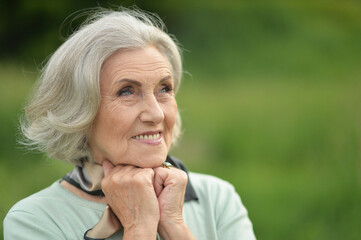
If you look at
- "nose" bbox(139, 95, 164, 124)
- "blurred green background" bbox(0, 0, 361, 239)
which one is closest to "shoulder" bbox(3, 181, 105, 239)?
"nose" bbox(139, 95, 164, 124)

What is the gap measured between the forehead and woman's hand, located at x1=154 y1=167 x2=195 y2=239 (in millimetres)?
505

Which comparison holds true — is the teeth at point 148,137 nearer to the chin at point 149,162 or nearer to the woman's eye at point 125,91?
the chin at point 149,162

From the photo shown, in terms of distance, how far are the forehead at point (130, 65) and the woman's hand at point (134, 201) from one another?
1.61ft

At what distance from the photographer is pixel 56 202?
229 centimetres

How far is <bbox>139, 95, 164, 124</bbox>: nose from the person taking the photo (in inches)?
87.7

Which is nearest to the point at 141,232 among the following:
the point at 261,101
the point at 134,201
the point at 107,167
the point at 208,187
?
the point at 134,201

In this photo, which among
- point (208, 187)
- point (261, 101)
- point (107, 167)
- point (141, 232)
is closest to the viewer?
point (141, 232)

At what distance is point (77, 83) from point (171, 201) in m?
0.75

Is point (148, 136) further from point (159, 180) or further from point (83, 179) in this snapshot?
point (83, 179)

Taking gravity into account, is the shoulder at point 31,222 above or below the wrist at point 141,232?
below

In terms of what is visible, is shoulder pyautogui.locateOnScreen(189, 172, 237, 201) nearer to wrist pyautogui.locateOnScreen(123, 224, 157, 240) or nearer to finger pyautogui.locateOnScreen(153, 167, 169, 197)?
finger pyautogui.locateOnScreen(153, 167, 169, 197)

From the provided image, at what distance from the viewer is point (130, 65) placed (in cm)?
222

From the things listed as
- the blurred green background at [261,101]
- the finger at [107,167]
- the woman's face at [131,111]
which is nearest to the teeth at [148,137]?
the woman's face at [131,111]

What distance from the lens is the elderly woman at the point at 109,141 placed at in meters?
2.16
